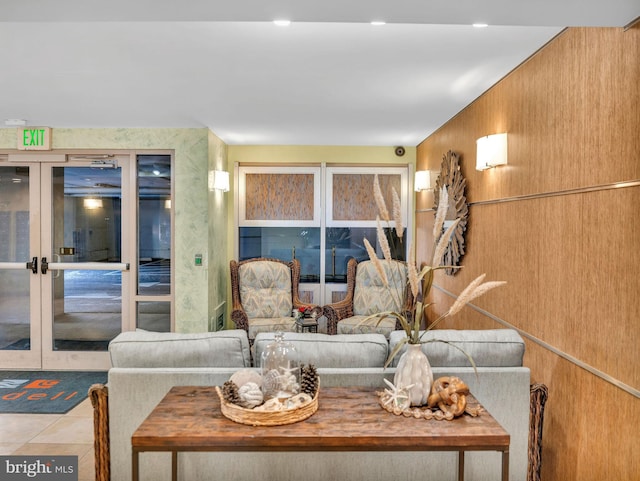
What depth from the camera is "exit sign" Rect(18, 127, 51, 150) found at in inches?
179

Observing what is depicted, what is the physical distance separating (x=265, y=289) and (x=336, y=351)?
3.04m

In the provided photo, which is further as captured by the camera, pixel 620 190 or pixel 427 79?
pixel 427 79

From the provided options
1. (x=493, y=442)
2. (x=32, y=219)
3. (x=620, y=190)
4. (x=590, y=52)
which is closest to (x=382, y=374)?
(x=493, y=442)

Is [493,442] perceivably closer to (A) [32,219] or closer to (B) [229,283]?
(B) [229,283]

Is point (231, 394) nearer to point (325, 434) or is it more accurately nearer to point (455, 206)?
point (325, 434)

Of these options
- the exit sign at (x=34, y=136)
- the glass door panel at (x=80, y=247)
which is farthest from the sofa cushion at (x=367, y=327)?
the exit sign at (x=34, y=136)

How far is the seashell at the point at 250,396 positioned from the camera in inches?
65.7

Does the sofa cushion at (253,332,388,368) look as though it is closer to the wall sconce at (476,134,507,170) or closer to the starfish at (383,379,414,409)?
the starfish at (383,379,414,409)

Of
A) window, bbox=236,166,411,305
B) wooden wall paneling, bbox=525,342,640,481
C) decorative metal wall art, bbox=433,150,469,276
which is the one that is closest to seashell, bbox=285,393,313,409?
wooden wall paneling, bbox=525,342,640,481

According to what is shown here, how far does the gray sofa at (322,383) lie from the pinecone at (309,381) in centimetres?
17

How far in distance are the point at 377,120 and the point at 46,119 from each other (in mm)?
3046

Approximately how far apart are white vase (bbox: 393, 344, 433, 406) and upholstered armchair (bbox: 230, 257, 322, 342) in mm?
3152

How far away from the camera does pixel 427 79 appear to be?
9.95ft

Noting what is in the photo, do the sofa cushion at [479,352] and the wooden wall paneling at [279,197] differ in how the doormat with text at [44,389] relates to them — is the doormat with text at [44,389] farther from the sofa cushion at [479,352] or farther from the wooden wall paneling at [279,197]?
the sofa cushion at [479,352]
